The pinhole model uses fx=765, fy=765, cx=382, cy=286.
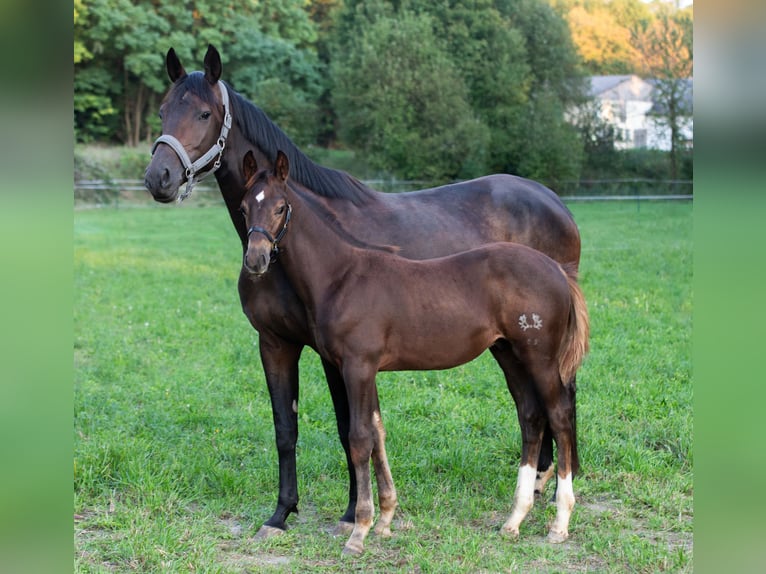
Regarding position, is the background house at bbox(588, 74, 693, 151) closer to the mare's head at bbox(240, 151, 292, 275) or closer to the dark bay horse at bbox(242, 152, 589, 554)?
the dark bay horse at bbox(242, 152, 589, 554)

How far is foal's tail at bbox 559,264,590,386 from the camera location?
13.8 ft

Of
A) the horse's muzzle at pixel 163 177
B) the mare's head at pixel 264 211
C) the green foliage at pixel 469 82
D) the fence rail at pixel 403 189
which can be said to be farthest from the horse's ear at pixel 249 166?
the green foliage at pixel 469 82

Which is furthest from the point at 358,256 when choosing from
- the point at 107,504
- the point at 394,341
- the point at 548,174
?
the point at 548,174

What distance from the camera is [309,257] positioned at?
4008 millimetres

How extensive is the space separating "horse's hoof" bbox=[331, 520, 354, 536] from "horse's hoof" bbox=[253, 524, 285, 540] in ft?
0.96

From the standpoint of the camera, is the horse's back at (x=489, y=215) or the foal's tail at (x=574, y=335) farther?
the horse's back at (x=489, y=215)

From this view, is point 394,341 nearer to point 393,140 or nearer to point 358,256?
point 358,256

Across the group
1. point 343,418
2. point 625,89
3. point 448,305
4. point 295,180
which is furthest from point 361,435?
point 625,89

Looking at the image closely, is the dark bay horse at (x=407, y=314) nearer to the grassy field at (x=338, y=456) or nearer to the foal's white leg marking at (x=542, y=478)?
the grassy field at (x=338, y=456)

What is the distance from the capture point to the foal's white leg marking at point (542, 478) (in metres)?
4.75

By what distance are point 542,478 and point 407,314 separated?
1.57 meters

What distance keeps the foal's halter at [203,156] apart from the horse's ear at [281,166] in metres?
0.41

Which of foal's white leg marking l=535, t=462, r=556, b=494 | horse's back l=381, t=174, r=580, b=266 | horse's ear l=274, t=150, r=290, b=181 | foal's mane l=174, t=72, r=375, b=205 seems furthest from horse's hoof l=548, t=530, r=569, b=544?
horse's ear l=274, t=150, r=290, b=181

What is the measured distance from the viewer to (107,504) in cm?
456
